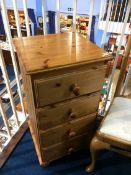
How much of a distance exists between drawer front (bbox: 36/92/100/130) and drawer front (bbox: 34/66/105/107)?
4cm

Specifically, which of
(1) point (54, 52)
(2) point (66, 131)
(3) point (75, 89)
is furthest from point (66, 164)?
(1) point (54, 52)

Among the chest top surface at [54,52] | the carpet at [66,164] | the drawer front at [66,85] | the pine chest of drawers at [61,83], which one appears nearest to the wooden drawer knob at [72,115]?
the pine chest of drawers at [61,83]

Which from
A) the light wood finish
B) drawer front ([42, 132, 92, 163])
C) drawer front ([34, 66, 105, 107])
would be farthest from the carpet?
drawer front ([34, 66, 105, 107])

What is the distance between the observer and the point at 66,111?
0.89 meters

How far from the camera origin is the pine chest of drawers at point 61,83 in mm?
712

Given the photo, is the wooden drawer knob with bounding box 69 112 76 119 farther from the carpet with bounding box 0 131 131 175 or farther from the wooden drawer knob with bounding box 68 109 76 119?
the carpet with bounding box 0 131 131 175

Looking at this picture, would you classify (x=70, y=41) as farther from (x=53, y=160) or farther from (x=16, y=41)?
(x=53, y=160)

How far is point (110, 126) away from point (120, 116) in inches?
3.9

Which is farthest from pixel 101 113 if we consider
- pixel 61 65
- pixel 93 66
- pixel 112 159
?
pixel 61 65

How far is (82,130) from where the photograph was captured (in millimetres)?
1062

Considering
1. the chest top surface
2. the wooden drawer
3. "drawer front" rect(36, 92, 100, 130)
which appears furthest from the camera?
the wooden drawer

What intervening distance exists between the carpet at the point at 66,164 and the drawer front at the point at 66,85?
611mm

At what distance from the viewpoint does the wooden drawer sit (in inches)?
37.5

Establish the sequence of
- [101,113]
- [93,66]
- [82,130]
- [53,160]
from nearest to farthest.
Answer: [93,66]
[82,130]
[53,160]
[101,113]
